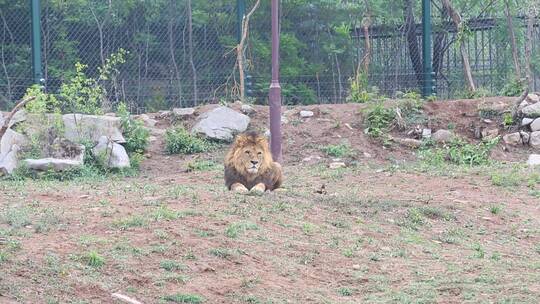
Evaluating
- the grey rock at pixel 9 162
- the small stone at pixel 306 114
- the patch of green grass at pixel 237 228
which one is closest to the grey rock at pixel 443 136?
the small stone at pixel 306 114

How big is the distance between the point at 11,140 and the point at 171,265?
6382 mm

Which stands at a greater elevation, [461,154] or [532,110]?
[532,110]

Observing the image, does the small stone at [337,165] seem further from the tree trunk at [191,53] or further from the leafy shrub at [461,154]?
the tree trunk at [191,53]

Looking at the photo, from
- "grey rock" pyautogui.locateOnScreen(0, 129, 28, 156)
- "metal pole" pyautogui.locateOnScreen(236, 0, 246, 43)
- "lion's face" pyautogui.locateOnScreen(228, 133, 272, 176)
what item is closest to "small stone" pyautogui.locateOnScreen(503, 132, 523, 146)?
"metal pole" pyautogui.locateOnScreen(236, 0, 246, 43)

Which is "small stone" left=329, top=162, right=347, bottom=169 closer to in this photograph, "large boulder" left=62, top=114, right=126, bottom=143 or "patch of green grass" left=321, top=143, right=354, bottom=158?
"patch of green grass" left=321, top=143, right=354, bottom=158

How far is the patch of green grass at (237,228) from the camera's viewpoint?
8.16 m

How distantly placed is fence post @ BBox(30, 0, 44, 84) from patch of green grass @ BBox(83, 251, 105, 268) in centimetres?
835

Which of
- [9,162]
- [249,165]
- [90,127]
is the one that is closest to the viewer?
[249,165]

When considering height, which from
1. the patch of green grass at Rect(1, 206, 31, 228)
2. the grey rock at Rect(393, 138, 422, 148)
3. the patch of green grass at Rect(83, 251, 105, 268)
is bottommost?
the grey rock at Rect(393, 138, 422, 148)

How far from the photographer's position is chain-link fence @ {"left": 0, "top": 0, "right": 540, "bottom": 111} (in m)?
15.6

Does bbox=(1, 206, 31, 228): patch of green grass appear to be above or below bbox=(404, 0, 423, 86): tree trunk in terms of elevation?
below

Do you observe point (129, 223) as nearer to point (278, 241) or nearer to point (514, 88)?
point (278, 241)

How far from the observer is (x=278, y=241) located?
8.30m

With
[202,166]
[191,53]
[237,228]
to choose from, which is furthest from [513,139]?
[237,228]
